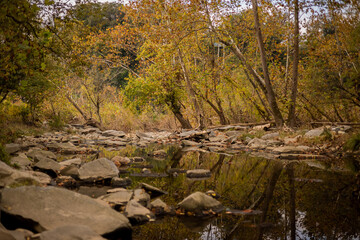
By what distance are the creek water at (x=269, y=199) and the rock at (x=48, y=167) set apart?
1.26 m

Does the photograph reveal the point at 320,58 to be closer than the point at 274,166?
No

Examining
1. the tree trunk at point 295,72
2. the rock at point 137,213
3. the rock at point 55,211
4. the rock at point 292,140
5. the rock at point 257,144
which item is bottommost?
the rock at point 257,144

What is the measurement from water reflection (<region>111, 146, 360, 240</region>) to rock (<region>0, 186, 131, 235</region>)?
12.5 inches

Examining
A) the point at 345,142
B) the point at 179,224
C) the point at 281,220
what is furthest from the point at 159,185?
the point at 345,142

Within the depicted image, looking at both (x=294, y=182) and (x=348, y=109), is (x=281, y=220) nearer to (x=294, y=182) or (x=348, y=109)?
(x=294, y=182)

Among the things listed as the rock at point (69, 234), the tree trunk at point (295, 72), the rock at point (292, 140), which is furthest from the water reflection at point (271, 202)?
the tree trunk at point (295, 72)

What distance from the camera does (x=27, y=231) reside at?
2.37 meters

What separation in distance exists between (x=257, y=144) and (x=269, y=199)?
591cm

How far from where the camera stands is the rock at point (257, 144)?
9328 millimetres

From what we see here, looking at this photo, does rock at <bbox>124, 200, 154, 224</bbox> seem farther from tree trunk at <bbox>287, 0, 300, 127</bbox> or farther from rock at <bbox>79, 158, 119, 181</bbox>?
tree trunk at <bbox>287, 0, 300, 127</bbox>

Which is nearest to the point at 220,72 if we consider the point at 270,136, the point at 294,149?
the point at 270,136

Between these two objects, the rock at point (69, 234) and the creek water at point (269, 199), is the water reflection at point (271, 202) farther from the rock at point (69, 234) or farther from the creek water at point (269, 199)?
the rock at point (69, 234)

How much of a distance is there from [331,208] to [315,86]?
831 centimetres

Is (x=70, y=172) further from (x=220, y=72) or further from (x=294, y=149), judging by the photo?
(x=220, y=72)
